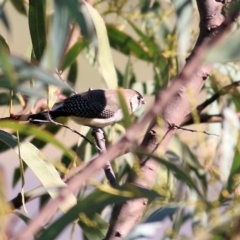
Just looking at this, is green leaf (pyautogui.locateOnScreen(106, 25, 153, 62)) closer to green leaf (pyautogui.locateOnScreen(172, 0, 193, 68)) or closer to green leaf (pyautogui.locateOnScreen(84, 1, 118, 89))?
green leaf (pyautogui.locateOnScreen(172, 0, 193, 68))

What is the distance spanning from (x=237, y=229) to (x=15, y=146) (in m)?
0.79

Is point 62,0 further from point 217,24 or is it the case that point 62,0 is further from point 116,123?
point 116,123

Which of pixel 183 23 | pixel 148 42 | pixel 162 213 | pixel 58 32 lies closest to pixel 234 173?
pixel 162 213

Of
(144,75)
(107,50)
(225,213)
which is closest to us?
(225,213)

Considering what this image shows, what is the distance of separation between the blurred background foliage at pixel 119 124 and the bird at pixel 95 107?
0.05 m

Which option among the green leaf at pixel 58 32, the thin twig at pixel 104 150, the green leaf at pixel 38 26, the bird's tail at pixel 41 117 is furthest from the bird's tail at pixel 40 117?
the green leaf at pixel 58 32

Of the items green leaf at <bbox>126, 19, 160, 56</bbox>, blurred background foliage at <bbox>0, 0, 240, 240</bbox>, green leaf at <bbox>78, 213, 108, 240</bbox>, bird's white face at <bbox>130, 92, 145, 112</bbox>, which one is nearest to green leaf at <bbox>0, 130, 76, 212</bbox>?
blurred background foliage at <bbox>0, 0, 240, 240</bbox>

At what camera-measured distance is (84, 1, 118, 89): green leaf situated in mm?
1660

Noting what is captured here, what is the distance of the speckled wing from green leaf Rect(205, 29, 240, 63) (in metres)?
1.58

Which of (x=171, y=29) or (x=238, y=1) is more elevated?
(x=238, y=1)

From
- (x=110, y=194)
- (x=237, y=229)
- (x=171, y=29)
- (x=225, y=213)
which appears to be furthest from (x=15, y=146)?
(x=171, y=29)

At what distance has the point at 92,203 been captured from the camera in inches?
35.2

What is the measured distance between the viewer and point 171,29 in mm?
2439

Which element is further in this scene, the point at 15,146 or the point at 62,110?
the point at 62,110
